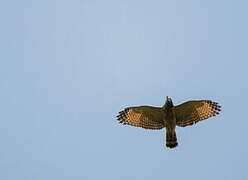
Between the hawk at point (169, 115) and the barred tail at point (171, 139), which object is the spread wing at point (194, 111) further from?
the barred tail at point (171, 139)

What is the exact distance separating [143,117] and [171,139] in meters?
1.62

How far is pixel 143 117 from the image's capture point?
1191cm

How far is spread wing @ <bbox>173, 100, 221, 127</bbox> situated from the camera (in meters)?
11.4

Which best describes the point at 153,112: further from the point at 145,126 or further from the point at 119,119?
the point at 119,119

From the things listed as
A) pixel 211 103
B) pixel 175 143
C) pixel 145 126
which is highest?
pixel 211 103

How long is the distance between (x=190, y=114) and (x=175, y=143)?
1.55 m

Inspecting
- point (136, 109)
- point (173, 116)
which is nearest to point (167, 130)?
point (173, 116)

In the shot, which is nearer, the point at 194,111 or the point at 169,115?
the point at 169,115

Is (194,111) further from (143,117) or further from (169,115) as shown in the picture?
(143,117)

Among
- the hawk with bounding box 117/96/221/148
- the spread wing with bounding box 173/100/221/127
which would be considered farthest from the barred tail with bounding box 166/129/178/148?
the spread wing with bounding box 173/100/221/127

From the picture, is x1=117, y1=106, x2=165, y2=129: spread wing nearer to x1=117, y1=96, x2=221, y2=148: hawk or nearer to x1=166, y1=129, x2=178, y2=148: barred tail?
x1=117, y1=96, x2=221, y2=148: hawk

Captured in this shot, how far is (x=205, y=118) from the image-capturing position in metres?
11.5

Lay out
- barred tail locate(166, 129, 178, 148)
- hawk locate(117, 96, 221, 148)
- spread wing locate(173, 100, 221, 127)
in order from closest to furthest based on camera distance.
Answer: barred tail locate(166, 129, 178, 148) → hawk locate(117, 96, 221, 148) → spread wing locate(173, 100, 221, 127)

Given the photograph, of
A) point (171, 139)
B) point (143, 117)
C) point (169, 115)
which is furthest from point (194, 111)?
point (143, 117)
